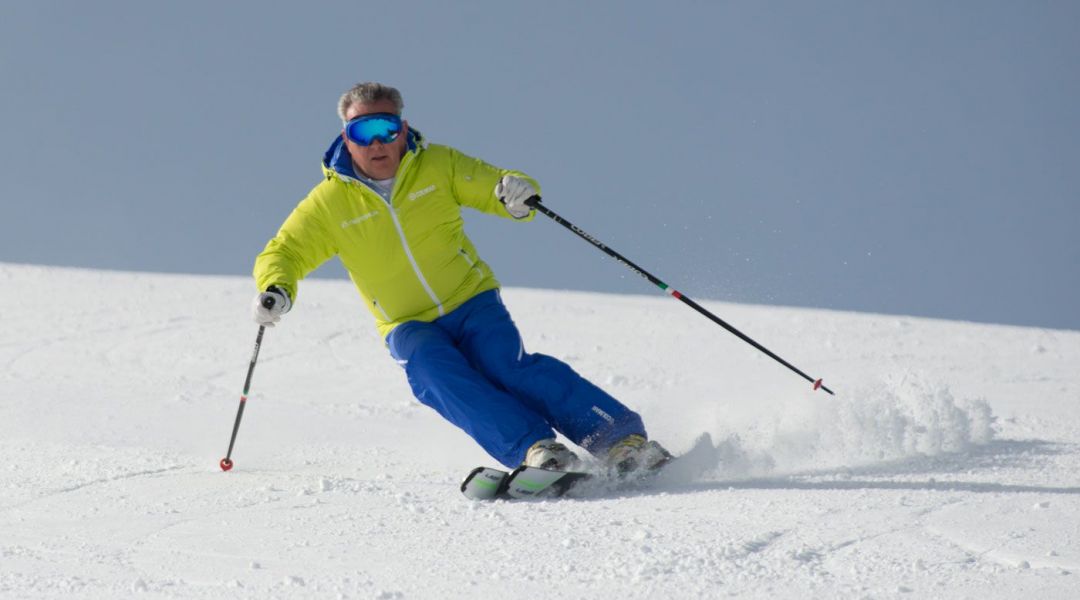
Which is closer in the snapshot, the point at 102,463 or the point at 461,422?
the point at 461,422

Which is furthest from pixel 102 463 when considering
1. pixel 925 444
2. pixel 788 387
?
pixel 788 387

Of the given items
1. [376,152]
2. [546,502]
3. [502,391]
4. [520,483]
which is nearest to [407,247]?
[376,152]

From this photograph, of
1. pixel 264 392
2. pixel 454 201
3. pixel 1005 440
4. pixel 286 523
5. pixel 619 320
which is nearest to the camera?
pixel 286 523

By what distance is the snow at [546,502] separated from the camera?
3.45 meters

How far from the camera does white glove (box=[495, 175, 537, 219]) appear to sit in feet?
16.8

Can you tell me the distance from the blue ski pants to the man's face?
0.66 meters

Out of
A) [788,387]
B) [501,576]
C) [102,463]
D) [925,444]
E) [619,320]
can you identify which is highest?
[619,320]

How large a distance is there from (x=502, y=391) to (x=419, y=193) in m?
0.93

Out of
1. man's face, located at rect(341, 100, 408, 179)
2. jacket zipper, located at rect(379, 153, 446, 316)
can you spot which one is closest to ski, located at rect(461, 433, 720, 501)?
jacket zipper, located at rect(379, 153, 446, 316)

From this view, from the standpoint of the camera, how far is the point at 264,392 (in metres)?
8.41

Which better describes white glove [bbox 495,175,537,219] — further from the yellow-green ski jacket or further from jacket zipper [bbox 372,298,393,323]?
jacket zipper [bbox 372,298,393,323]

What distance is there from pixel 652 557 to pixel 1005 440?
290 cm

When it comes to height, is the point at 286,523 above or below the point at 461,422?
below

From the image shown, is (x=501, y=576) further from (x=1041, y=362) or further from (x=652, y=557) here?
(x=1041, y=362)
